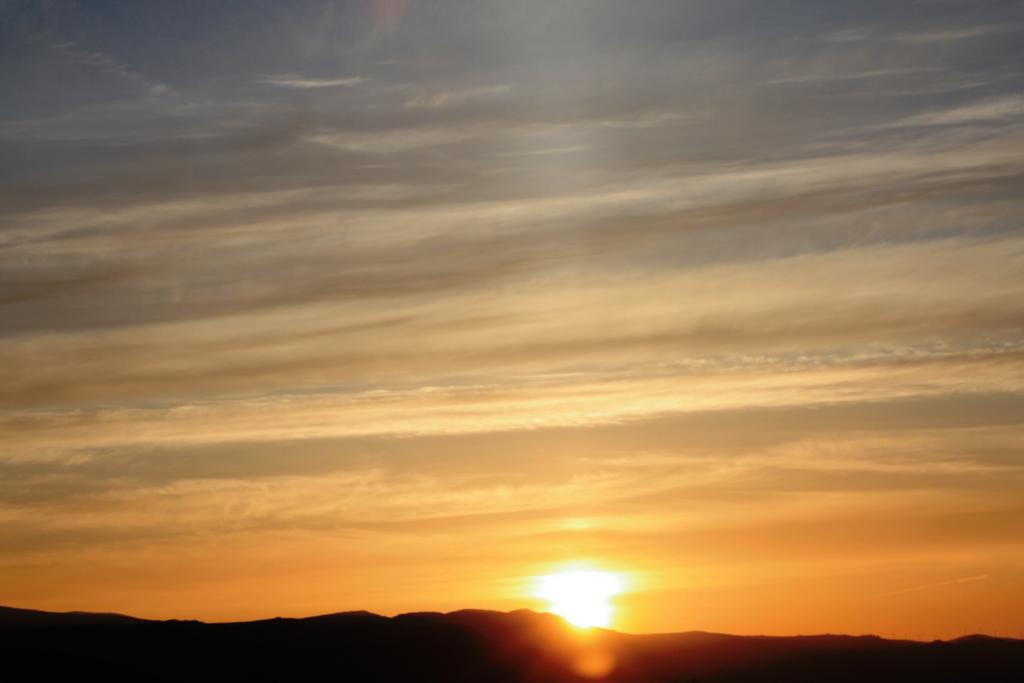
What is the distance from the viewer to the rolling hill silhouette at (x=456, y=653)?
92312 mm

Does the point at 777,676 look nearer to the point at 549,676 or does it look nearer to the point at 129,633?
the point at 549,676

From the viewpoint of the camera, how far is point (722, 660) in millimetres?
114125

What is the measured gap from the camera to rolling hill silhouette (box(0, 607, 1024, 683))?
92.3 meters

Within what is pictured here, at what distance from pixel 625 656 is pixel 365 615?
2108cm

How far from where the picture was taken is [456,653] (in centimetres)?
10181

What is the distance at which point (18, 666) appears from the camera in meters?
86.8

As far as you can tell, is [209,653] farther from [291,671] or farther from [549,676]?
[549,676]

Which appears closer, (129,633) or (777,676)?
(129,633)

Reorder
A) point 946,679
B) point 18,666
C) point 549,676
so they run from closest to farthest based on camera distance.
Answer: point 18,666
point 549,676
point 946,679

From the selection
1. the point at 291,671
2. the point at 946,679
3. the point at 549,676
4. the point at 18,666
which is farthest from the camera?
the point at 946,679

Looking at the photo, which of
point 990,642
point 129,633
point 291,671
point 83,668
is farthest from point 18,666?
point 990,642

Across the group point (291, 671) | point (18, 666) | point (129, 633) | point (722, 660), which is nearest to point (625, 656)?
point (722, 660)

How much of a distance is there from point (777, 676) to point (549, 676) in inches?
708

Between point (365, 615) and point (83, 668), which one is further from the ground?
point (365, 615)
